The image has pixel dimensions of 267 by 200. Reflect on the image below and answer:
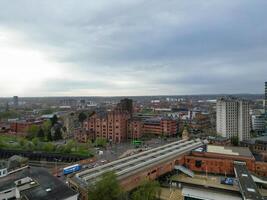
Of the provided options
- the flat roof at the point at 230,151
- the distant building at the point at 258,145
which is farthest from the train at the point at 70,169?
the distant building at the point at 258,145

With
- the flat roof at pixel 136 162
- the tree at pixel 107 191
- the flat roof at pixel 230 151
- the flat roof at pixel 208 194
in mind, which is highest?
the tree at pixel 107 191

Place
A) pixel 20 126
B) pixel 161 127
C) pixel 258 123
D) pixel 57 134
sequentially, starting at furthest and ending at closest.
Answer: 1. pixel 258 123
2. pixel 20 126
3. pixel 161 127
4. pixel 57 134

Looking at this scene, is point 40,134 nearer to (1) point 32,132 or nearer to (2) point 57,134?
(1) point 32,132

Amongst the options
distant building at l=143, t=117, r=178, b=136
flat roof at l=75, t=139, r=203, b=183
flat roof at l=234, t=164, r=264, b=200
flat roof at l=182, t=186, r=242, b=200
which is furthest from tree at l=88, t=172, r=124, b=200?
distant building at l=143, t=117, r=178, b=136

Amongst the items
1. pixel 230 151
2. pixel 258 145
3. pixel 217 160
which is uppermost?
pixel 230 151

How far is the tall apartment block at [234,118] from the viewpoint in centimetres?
5372

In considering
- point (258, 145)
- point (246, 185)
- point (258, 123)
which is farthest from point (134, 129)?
point (246, 185)

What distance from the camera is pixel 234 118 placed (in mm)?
54344

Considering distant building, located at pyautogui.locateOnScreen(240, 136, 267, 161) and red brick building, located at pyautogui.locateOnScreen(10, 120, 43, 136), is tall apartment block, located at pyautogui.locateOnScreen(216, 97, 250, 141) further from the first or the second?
red brick building, located at pyautogui.locateOnScreen(10, 120, 43, 136)

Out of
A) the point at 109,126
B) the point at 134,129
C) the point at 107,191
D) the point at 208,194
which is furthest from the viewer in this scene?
the point at 134,129

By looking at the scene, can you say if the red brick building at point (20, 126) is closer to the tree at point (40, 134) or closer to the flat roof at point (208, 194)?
the tree at point (40, 134)

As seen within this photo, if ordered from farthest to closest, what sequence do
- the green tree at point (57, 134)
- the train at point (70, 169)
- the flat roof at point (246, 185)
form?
the green tree at point (57, 134) → the train at point (70, 169) → the flat roof at point (246, 185)

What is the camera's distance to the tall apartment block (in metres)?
53.7

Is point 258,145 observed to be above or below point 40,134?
above
